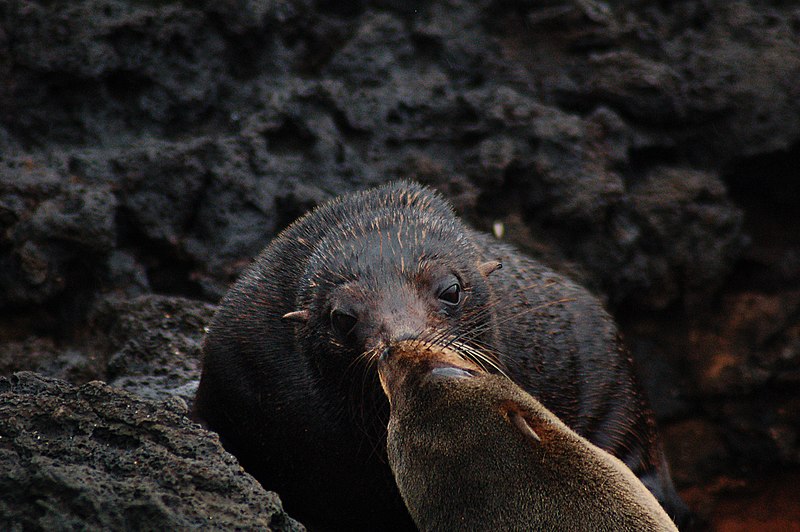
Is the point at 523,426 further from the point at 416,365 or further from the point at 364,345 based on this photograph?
Result: the point at 364,345

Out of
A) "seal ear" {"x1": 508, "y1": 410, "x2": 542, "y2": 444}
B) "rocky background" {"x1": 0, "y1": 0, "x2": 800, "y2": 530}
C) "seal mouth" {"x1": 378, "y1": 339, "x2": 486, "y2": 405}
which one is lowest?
"rocky background" {"x1": 0, "y1": 0, "x2": 800, "y2": 530}

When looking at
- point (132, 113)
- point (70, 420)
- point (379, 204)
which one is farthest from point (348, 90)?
point (70, 420)

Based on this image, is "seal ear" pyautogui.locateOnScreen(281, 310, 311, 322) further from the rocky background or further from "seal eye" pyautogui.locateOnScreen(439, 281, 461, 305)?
the rocky background

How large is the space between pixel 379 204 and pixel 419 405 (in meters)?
2.15

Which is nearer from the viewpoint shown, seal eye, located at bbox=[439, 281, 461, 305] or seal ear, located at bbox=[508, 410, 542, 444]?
seal ear, located at bbox=[508, 410, 542, 444]

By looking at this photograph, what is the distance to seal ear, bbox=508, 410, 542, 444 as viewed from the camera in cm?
359

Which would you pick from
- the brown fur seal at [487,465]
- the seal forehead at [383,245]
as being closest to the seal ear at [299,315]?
Answer: the seal forehead at [383,245]

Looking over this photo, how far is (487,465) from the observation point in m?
3.63

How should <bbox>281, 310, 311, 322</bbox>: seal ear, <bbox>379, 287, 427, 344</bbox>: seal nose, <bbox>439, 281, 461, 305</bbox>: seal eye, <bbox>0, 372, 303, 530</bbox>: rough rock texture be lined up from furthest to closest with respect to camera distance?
1. <bbox>281, 310, 311, 322</bbox>: seal ear
2. <bbox>439, 281, 461, 305</bbox>: seal eye
3. <bbox>379, 287, 427, 344</bbox>: seal nose
4. <bbox>0, 372, 303, 530</bbox>: rough rock texture

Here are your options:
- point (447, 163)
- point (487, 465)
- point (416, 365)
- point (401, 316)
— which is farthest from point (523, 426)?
point (447, 163)

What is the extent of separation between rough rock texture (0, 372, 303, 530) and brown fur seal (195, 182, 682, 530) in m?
1.08

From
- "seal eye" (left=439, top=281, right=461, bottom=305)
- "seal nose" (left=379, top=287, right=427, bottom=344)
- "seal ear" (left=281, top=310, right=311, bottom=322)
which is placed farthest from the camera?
"seal ear" (left=281, top=310, right=311, bottom=322)

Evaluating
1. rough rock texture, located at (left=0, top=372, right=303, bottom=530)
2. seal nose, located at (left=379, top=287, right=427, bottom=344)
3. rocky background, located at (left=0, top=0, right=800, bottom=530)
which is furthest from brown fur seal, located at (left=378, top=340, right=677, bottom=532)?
rocky background, located at (left=0, top=0, right=800, bottom=530)

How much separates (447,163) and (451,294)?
3.24 meters
